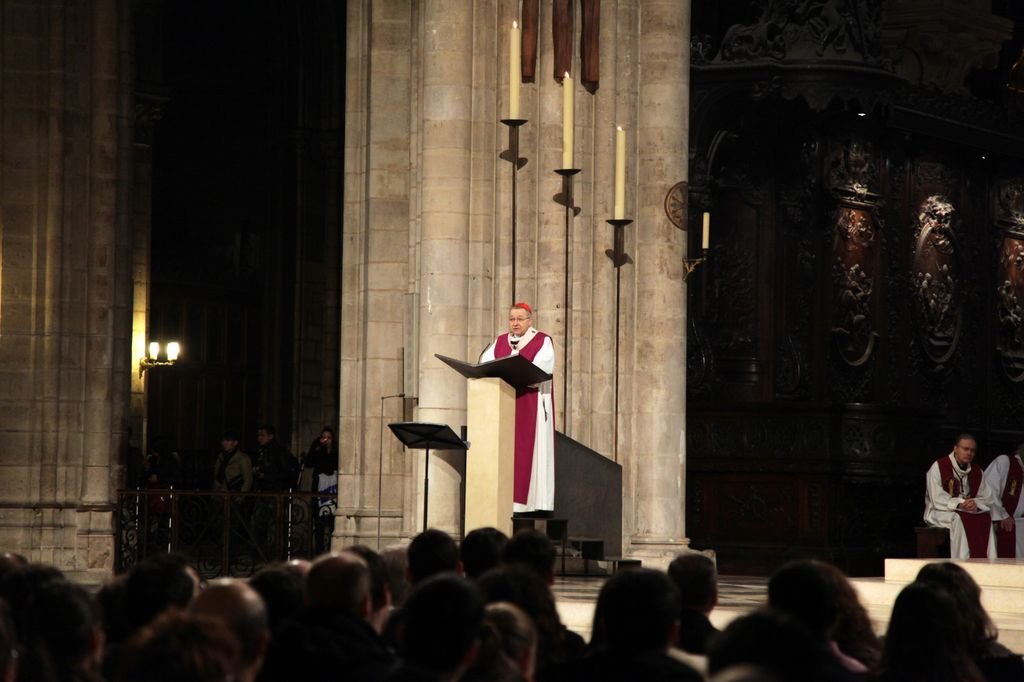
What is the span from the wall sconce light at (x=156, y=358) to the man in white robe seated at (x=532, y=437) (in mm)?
12441

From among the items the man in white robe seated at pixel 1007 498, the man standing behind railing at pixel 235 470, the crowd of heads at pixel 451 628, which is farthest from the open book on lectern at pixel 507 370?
the man standing behind railing at pixel 235 470

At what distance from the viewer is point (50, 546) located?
16.8m

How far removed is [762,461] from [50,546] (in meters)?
6.99

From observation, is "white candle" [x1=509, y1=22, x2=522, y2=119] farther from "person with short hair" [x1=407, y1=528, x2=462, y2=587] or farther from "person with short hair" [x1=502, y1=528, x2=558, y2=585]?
"person with short hair" [x1=407, y1=528, x2=462, y2=587]

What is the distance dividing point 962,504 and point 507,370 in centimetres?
544

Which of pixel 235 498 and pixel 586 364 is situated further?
pixel 235 498

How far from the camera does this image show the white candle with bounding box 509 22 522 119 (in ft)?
40.4

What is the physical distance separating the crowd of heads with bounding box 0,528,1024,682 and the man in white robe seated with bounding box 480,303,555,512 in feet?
17.9

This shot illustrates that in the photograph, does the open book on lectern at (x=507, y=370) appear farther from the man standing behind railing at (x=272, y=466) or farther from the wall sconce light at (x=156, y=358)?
the wall sconce light at (x=156, y=358)

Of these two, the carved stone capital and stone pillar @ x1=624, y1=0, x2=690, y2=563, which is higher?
the carved stone capital

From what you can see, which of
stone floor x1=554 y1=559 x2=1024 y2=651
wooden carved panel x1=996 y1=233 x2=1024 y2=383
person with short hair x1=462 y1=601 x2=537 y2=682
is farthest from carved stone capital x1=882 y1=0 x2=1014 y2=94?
person with short hair x1=462 y1=601 x2=537 y2=682

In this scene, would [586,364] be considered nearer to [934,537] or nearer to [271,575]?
[934,537]

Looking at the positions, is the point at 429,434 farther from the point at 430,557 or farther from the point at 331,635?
the point at 331,635

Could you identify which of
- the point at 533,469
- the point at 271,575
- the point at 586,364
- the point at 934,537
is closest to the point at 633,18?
the point at 586,364
